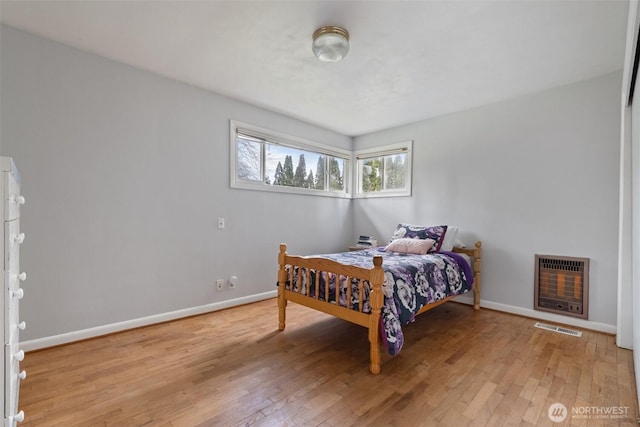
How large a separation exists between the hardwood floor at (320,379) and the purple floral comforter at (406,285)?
31 centimetres

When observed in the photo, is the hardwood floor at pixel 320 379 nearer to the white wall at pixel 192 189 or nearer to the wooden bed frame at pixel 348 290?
the wooden bed frame at pixel 348 290

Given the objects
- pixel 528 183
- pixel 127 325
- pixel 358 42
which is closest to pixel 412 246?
pixel 528 183

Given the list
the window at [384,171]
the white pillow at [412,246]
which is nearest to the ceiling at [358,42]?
the window at [384,171]

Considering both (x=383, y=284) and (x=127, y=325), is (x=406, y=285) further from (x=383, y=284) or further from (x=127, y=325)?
(x=127, y=325)

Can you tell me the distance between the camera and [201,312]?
3.18 metres

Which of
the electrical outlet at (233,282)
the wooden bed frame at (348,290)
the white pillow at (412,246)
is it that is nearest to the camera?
the wooden bed frame at (348,290)

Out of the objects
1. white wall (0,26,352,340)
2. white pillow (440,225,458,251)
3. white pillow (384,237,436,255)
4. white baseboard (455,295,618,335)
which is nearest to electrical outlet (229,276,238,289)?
white wall (0,26,352,340)

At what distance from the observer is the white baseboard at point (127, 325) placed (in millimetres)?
2289

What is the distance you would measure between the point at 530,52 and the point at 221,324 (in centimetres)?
362

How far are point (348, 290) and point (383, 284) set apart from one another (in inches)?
11.6

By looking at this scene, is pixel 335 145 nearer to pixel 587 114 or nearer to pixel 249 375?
pixel 587 114

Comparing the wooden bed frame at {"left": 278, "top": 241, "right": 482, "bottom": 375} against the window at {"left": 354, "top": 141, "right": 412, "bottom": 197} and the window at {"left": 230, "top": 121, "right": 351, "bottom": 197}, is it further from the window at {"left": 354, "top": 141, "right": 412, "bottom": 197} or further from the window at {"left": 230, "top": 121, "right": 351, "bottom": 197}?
the window at {"left": 354, "top": 141, "right": 412, "bottom": 197}

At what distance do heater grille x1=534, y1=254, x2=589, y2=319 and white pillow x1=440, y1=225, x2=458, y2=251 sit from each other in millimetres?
831

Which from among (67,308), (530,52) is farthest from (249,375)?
(530,52)
